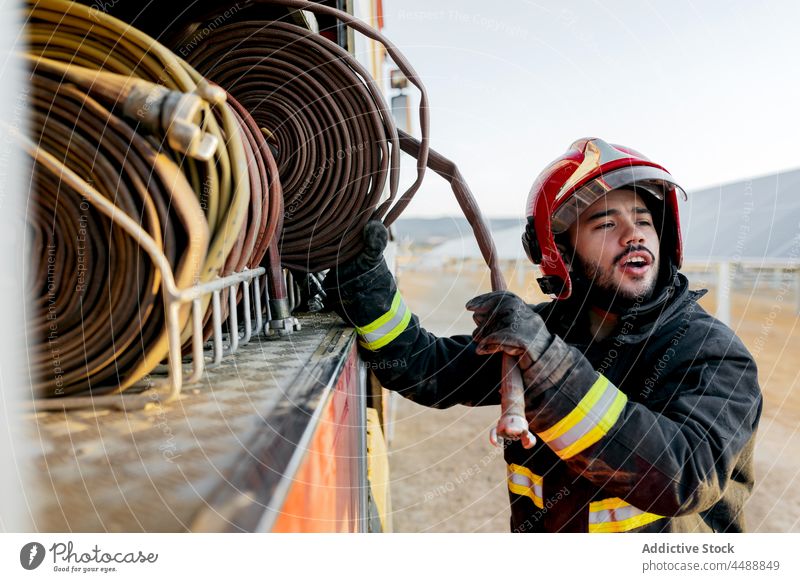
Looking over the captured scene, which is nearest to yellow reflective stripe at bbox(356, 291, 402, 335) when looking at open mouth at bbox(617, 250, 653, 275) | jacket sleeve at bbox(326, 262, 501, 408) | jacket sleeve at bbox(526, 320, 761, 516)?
jacket sleeve at bbox(326, 262, 501, 408)

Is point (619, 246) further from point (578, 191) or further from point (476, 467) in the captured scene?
point (476, 467)

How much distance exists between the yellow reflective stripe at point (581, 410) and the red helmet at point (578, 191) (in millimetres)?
350

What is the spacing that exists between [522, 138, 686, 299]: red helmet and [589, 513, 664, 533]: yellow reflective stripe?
0.45 meters

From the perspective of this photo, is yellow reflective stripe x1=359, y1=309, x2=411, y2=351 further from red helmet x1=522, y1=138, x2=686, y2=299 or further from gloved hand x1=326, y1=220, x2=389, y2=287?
red helmet x1=522, y1=138, x2=686, y2=299

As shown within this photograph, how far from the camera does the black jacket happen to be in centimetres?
82

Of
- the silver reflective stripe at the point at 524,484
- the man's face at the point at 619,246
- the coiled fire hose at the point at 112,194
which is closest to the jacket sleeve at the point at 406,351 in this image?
the silver reflective stripe at the point at 524,484

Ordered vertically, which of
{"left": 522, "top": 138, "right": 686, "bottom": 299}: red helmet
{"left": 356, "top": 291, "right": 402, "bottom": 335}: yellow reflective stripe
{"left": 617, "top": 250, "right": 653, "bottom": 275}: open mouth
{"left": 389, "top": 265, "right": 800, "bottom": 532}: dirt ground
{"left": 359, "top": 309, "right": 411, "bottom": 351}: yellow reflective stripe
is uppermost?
{"left": 522, "top": 138, "right": 686, "bottom": 299}: red helmet

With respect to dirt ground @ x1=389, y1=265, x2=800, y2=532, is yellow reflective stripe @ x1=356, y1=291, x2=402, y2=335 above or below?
above

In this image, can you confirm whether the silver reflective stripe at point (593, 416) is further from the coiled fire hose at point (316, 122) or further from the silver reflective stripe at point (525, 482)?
the coiled fire hose at point (316, 122)

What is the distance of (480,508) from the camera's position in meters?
2.67

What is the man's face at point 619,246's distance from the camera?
3.50ft
